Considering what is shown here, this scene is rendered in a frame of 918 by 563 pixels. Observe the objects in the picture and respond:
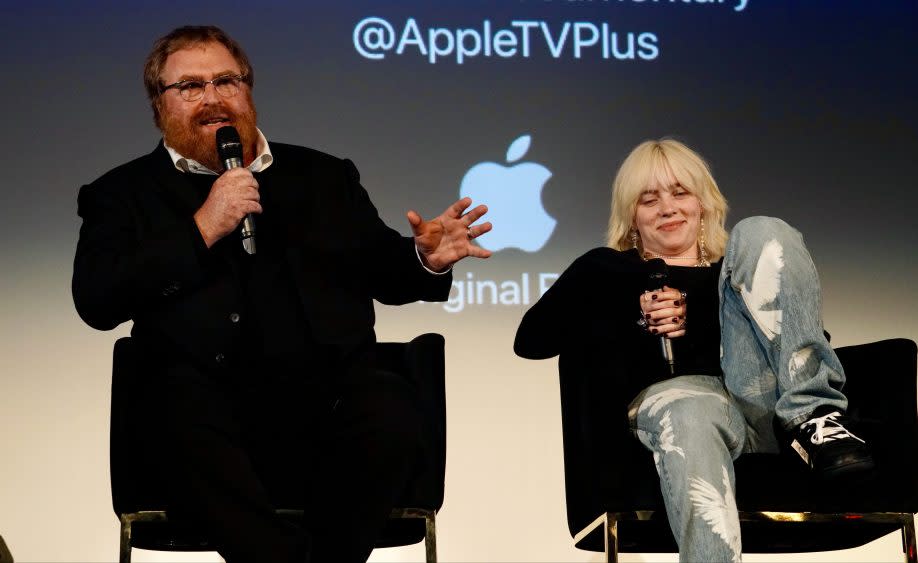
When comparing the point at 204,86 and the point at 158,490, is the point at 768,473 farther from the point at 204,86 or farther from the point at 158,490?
the point at 204,86

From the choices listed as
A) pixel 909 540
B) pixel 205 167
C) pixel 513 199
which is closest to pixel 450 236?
pixel 205 167

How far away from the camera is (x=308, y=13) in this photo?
396cm

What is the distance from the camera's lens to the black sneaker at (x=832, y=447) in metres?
2.30

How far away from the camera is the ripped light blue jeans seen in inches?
93.4

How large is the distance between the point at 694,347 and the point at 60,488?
191 centimetres

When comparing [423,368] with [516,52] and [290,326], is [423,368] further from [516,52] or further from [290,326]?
[516,52]

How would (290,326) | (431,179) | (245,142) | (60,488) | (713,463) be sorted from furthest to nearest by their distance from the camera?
(431,179)
(60,488)
(245,142)
(290,326)
(713,463)

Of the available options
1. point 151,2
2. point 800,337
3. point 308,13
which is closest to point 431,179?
point 308,13

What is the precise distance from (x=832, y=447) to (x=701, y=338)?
53 centimetres

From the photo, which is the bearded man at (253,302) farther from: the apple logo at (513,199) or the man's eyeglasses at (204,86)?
the apple logo at (513,199)

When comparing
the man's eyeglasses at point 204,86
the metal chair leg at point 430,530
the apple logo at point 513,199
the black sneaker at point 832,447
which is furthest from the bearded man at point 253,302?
the apple logo at point 513,199

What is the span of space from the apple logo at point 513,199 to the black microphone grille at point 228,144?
1.34 metres

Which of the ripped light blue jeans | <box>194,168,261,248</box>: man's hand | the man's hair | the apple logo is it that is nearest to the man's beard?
the man's hair

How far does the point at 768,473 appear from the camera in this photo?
102 inches
